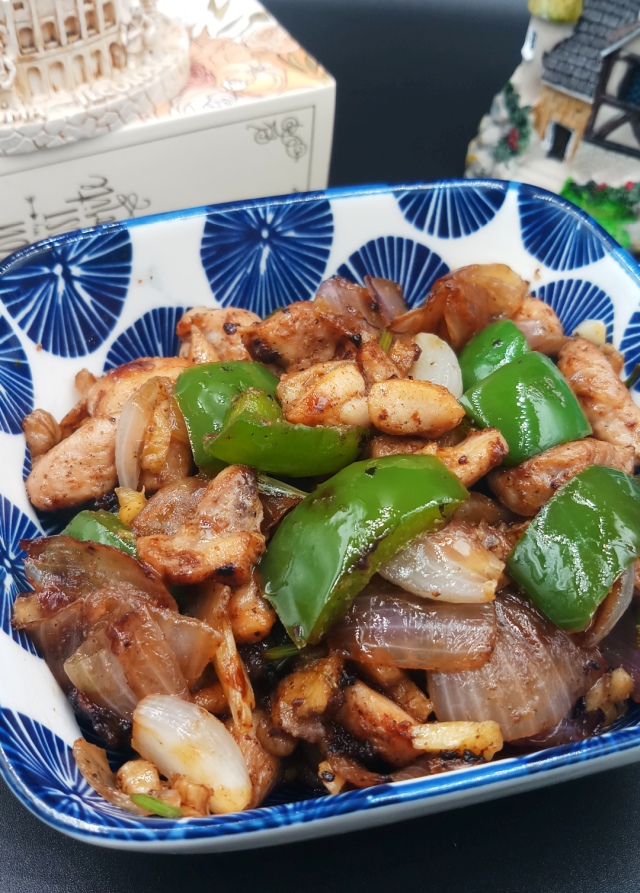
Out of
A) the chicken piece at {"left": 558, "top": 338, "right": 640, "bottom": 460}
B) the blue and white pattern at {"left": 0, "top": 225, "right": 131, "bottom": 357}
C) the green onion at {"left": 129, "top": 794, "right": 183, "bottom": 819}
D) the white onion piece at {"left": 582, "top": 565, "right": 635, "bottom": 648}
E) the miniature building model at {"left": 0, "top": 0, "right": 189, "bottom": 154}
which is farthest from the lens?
the miniature building model at {"left": 0, "top": 0, "right": 189, "bottom": 154}

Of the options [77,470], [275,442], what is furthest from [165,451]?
[275,442]

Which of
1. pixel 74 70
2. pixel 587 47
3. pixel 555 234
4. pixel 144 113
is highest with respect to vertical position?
pixel 587 47

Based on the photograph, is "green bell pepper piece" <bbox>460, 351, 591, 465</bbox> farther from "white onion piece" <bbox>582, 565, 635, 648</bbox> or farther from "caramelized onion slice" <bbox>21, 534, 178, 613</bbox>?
"caramelized onion slice" <bbox>21, 534, 178, 613</bbox>

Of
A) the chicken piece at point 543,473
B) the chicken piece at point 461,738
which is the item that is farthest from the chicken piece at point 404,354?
the chicken piece at point 461,738

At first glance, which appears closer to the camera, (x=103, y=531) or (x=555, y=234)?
(x=103, y=531)

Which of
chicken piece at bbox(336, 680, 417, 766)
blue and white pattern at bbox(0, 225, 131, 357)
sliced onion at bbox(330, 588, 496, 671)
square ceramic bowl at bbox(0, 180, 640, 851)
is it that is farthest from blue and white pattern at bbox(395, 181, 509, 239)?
chicken piece at bbox(336, 680, 417, 766)

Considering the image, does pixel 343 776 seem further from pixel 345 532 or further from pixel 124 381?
pixel 124 381

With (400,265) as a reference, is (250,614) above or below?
below
